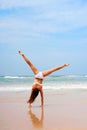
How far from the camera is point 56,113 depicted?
9.73m

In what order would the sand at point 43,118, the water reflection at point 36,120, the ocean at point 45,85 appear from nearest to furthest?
1. the sand at point 43,118
2. the water reflection at point 36,120
3. the ocean at point 45,85

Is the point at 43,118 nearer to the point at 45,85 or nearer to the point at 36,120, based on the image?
the point at 36,120

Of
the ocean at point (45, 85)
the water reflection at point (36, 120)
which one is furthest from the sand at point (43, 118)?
the ocean at point (45, 85)

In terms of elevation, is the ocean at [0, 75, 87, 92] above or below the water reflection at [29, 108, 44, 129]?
above

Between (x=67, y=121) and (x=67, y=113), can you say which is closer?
(x=67, y=121)

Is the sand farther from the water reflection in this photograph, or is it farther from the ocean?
the ocean

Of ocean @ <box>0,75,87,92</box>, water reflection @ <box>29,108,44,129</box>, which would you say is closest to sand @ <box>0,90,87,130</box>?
water reflection @ <box>29,108,44,129</box>

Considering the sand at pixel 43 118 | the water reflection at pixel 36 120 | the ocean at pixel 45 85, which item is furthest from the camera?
the ocean at pixel 45 85

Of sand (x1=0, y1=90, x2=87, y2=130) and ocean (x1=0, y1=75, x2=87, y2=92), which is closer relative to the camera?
sand (x1=0, y1=90, x2=87, y2=130)

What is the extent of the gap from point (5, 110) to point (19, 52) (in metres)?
2.04

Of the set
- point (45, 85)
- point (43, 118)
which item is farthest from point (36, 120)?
point (45, 85)

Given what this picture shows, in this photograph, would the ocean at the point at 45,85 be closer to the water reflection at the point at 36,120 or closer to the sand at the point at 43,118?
the sand at the point at 43,118

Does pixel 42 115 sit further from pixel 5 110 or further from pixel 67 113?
pixel 5 110

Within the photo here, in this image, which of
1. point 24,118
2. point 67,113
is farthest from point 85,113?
point 24,118
